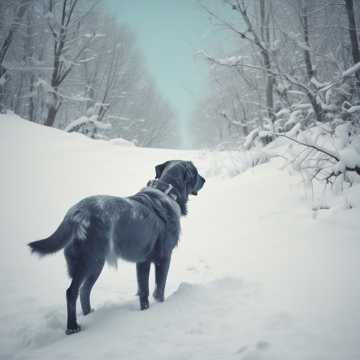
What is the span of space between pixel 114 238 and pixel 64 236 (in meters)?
0.39

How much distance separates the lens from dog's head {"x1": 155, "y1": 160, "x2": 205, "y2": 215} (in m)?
3.13

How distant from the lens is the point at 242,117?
15773mm

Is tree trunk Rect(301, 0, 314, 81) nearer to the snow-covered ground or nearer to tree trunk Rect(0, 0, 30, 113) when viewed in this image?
the snow-covered ground

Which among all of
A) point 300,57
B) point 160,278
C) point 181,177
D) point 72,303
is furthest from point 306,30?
point 72,303

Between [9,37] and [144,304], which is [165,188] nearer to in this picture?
[144,304]

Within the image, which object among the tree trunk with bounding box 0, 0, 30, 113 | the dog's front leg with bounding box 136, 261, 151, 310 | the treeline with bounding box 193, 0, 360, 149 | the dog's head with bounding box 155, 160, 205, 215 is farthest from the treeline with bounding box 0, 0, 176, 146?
the dog's front leg with bounding box 136, 261, 151, 310

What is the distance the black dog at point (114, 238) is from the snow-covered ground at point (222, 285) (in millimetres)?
279

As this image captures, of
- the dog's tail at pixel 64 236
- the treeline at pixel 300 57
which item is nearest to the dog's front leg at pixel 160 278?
the dog's tail at pixel 64 236

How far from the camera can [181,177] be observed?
317 centimetres

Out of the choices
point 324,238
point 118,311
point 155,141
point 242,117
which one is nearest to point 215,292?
point 118,311

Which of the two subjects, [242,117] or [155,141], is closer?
[242,117]

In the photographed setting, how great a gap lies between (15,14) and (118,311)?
1564 centimetres

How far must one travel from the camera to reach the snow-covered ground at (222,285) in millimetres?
1612

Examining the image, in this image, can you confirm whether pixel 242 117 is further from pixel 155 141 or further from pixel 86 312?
pixel 86 312
